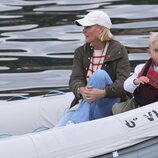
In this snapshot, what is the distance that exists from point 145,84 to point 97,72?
376 mm

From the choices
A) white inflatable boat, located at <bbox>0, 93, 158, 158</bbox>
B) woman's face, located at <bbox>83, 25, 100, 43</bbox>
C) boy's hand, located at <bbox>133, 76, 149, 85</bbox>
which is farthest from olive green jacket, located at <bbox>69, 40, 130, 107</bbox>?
white inflatable boat, located at <bbox>0, 93, 158, 158</bbox>

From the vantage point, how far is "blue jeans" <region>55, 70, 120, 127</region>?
261 inches

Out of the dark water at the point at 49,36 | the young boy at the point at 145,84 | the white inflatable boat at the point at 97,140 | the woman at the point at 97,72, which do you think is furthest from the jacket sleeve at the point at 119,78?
the dark water at the point at 49,36

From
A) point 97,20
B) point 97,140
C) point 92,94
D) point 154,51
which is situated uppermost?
point 97,20

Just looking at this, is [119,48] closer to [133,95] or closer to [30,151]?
[133,95]

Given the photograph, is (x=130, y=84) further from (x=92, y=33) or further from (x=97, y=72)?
(x=92, y=33)

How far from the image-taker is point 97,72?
661 centimetres

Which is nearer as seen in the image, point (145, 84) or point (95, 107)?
point (145, 84)

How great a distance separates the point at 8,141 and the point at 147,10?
33.9 feet

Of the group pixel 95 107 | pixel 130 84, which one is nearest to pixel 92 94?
pixel 95 107

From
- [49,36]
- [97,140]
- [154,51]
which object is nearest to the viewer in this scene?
[97,140]

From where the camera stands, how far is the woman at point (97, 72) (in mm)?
6648

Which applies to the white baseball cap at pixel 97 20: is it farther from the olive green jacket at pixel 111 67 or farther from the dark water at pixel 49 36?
Answer: the dark water at pixel 49 36

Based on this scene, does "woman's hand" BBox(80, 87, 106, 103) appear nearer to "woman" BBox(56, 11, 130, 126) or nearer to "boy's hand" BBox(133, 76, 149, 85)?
"woman" BBox(56, 11, 130, 126)
